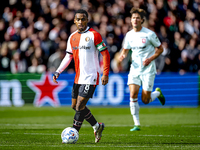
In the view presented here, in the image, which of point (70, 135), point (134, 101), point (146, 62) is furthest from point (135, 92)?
point (70, 135)

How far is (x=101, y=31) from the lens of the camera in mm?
15500

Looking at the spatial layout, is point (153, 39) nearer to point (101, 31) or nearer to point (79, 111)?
point (79, 111)

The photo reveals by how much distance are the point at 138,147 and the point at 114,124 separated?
3.69 meters

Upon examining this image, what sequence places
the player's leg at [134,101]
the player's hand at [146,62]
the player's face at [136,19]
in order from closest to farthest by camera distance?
the player's hand at [146,62] < the player's face at [136,19] < the player's leg at [134,101]

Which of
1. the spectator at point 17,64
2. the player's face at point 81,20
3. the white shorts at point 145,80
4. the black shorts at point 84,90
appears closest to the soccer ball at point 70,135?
the black shorts at point 84,90

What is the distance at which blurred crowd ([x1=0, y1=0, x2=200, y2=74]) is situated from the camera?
1488 centimetres

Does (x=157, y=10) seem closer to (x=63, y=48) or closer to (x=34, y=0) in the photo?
(x=63, y=48)

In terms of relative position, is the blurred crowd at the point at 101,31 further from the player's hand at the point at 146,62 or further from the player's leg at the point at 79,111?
the player's leg at the point at 79,111

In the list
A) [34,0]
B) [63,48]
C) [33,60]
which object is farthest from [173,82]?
[34,0]

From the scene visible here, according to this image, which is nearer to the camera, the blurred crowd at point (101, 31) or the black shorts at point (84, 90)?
the black shorts at point (84, 90)

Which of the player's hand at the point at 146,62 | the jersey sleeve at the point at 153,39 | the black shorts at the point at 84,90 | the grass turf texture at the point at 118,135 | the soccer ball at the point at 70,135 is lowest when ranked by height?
the grass turf texture at the point at 118,135

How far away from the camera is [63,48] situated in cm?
1506

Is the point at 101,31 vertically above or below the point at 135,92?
above

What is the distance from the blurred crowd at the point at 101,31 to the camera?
1488cm
